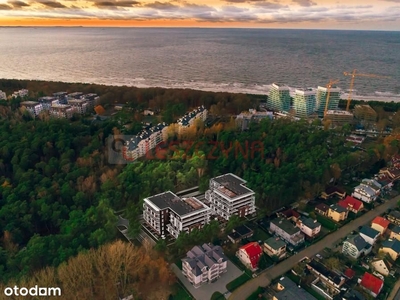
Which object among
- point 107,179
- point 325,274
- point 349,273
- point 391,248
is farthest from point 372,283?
point 107,179

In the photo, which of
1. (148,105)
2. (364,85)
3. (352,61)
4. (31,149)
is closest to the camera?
(31,149)

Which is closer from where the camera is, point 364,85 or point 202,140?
point 202,140

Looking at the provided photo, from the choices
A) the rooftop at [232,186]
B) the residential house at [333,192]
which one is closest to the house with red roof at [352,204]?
the residential house at [333,192]

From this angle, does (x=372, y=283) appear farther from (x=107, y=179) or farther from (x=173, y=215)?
(x=107, y=179)

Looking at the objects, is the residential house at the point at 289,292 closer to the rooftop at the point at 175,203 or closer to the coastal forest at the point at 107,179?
the coastal forest at the point at 107,179

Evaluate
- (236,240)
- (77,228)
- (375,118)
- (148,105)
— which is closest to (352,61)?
(375,118)

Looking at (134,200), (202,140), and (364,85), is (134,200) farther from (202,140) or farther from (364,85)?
(364,85)

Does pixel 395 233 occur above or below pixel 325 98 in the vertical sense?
below

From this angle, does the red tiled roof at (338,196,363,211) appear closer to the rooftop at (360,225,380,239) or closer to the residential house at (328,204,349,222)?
the residential house at (328,204,349,222)
